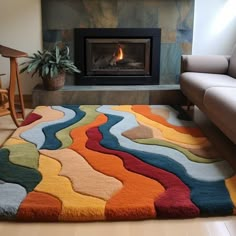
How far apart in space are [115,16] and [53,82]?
3.18ft

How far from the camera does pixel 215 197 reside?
1.78m

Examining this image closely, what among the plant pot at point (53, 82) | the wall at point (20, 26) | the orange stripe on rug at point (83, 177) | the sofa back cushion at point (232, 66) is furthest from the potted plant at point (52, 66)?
the sofa back cushion at point (232, 66)

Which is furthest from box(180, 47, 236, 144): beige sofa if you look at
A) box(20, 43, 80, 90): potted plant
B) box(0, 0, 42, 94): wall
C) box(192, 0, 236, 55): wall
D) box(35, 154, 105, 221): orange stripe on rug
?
box(0, 0, 42, 94): wall

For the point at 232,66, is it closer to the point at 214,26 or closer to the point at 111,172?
the point at 214,26

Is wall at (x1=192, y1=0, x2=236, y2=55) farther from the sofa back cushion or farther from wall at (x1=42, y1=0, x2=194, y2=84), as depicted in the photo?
the sofa back cushion

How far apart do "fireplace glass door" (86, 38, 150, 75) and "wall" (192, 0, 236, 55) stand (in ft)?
1.91

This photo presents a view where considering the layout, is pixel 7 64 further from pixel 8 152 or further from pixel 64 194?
pixel 64 194

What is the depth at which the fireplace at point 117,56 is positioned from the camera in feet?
12.6

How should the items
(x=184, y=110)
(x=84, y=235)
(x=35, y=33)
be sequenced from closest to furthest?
1. (x=84, y=235)
2. (x=184, y=110)
3. (x=35, y=33)

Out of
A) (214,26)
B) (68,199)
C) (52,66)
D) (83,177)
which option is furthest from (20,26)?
(68,199)

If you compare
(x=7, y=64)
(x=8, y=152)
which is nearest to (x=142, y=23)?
(x=7, y=64)

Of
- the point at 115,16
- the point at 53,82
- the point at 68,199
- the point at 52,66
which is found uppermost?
the point at 115,16

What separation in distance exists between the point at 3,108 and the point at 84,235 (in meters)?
1.79

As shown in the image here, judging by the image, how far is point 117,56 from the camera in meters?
3.98
